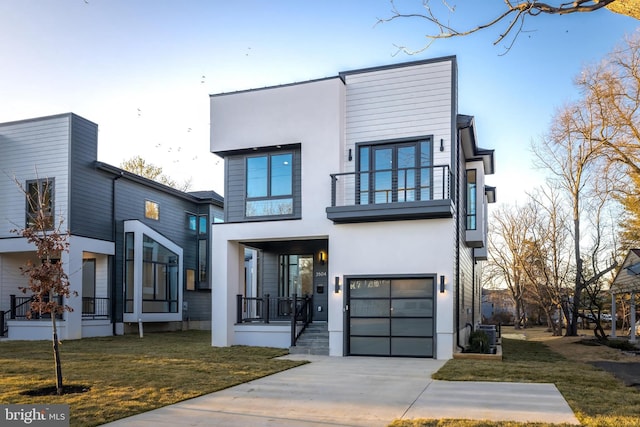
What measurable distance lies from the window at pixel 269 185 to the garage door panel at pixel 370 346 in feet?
12.8

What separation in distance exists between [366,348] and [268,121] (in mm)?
6695

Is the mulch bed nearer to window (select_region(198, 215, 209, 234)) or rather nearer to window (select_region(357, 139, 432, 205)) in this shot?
window (select_region(357, 139, 432, 205))

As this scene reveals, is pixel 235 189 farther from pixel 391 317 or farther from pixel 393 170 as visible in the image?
pixel 391 317

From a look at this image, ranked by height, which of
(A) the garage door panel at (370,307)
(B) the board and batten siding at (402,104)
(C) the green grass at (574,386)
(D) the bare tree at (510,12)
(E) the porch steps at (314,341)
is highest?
(B) the board and batten siding at (402,104)

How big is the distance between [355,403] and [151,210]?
60.5 ft

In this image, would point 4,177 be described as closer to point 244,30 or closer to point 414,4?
point 244,30

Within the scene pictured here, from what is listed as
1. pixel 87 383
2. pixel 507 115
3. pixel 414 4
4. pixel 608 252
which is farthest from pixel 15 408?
pixel 608 252

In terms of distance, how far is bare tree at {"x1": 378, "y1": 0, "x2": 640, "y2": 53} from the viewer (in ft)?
14.4

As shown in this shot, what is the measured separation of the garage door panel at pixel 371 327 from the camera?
14.2m

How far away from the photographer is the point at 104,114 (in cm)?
2092

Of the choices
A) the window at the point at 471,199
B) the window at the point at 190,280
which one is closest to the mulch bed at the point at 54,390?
the window at the point at 471,199

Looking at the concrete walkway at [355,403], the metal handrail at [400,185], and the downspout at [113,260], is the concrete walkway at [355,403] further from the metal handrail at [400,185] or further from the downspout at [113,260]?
the downspout at [113,260]

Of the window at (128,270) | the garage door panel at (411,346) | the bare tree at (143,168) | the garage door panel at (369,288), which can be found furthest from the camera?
the bare tree at (143,168)

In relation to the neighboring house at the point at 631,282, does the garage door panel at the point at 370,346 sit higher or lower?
lower
